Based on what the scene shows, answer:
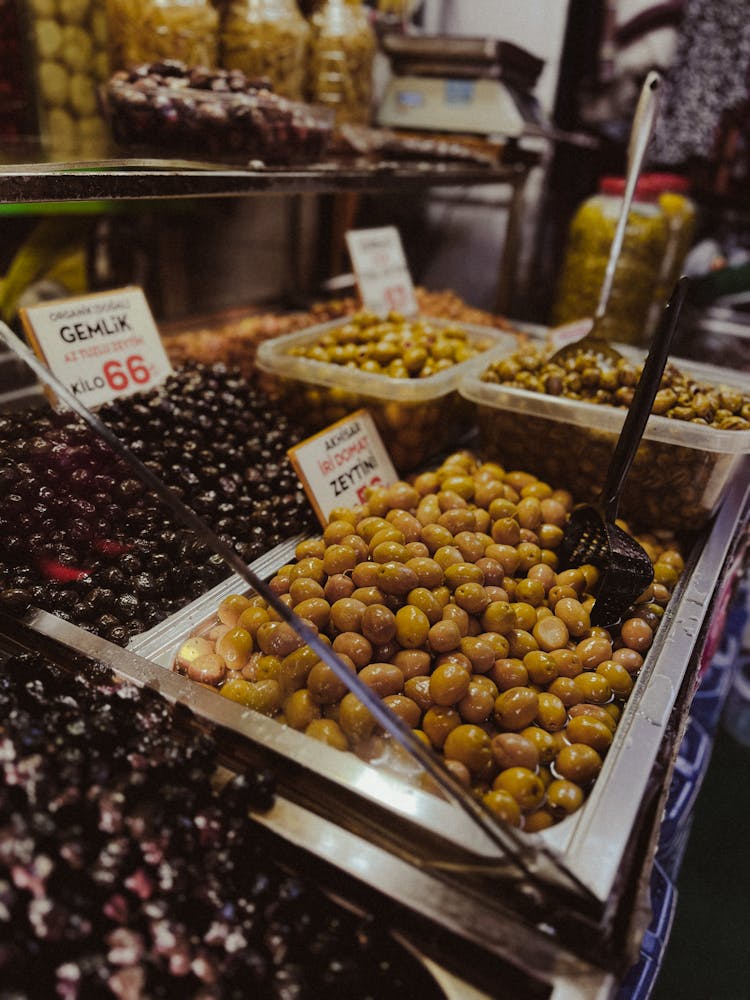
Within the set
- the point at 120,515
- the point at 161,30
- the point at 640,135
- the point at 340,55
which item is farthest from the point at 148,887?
the point at 340,55

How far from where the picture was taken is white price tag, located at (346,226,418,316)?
2697 millimetres

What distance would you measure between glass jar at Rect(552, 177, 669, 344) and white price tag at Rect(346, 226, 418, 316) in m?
1.83

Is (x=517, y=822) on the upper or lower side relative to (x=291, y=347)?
lower

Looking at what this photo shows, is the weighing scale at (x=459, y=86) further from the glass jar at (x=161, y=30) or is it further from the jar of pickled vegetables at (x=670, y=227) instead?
the glass jar at (x=161, y=30)

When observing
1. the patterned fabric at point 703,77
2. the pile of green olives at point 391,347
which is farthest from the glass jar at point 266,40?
the patterned fabric at point 703,77

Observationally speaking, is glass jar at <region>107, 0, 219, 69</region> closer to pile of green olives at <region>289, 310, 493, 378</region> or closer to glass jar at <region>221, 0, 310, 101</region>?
glass jar at <region>221, 0, 310, 101</region>

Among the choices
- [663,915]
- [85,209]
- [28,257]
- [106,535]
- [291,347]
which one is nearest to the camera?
[106,535]

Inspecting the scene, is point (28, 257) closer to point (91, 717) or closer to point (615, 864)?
point (91, 717)

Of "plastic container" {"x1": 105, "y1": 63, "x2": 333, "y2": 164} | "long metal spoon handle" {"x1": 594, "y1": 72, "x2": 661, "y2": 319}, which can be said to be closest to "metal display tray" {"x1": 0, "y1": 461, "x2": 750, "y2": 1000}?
"plastic container" {"x1": 105, "y1": 63, "x2": 333, "y2": 164}

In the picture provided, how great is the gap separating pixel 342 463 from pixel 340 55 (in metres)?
2.12

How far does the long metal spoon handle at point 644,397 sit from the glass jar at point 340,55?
210cm

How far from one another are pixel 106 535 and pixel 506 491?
97 cm

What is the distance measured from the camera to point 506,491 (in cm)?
186

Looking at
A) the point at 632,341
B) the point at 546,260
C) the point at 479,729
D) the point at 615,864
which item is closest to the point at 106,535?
the point at 479,729
